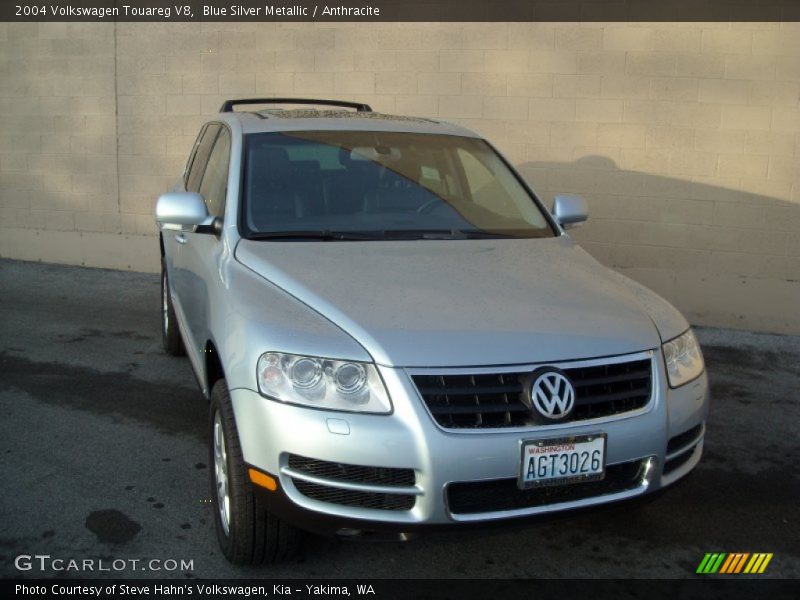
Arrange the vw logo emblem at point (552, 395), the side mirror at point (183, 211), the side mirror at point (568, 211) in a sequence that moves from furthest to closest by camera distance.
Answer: the side mirror at point (568, 211), the side mirror at point (183, 211), the vw logo emblem at point (552, 395)

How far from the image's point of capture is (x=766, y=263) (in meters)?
7.50

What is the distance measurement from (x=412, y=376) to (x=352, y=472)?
0.37 meters

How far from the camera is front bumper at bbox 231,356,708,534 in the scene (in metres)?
2.93

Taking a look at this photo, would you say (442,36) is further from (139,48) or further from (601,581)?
(601,581)

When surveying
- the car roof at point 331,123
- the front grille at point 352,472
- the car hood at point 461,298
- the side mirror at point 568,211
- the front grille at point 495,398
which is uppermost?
the car roof at point 331,123

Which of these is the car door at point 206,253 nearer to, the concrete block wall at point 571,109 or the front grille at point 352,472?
the front grille at point 352,472

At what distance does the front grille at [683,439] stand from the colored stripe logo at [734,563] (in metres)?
0.56

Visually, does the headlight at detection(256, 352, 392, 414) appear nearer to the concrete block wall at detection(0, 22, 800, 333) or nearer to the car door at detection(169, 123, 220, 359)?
the car door at detection(169, 123, 220, 359)

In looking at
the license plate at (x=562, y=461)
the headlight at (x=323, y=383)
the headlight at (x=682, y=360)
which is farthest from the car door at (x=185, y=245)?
the headlight at (x=682, y=360)

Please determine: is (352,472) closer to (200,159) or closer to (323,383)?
(323,383)

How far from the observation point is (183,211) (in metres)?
4.19

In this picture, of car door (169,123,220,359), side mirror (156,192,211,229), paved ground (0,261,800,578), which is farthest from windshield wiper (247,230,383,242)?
paved ground (0,261,800,578)

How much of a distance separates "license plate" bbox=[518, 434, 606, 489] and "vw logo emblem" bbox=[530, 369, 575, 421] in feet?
0.31

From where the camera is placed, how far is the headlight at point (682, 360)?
3430 mm
